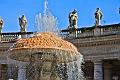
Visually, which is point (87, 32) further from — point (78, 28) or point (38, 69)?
point (38, 69)

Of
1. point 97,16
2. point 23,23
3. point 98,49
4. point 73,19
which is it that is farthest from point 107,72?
point 23,23

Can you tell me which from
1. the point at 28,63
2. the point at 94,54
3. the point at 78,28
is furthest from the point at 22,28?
the point at 28,63

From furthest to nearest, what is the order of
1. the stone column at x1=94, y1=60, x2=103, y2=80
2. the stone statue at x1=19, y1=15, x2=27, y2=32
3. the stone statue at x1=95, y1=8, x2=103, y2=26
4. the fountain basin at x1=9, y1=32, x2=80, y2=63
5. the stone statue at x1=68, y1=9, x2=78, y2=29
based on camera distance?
the stone statue at x1=19, y1=15, x2=27, y2=32, the stone statue at x1=68, y1=9, x2=78, y2=29, the stone statue at x1=95, y1=8, x2=103, y2=26, the stone column at x1=94, y1=60, x2=103, y2=80, the fountain basin at x1=9, y1=32, x2=80, y2=63

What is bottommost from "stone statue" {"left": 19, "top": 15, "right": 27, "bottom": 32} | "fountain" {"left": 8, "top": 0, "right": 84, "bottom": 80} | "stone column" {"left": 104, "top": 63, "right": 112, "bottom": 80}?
"stone column" {"left": 104, "top": 63, "right": 112, "bottom": 80}

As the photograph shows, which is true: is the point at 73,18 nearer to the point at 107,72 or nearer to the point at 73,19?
the point at 73,19

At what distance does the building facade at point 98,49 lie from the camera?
128 ft

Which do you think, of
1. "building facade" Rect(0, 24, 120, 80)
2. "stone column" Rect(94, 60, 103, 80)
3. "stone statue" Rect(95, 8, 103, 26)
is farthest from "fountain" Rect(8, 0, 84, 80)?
"stone statue" Rect(95, 8, 103, 26)

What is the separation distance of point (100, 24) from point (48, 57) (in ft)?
63.0

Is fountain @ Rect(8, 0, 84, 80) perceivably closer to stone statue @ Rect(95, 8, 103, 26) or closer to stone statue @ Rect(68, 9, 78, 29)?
stone statue @ Rect(95, 8, 103, 26)

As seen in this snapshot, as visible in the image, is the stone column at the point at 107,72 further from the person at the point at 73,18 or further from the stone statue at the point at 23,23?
the stone statue at the point at 23,23

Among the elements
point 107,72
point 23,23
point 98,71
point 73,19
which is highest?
point 73,19

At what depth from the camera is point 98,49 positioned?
3994 cm

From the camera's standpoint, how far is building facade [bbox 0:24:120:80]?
39.0 meters

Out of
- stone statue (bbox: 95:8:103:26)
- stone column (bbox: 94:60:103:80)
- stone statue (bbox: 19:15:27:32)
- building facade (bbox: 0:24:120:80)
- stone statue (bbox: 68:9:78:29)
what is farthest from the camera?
stone statue (bbox: 19:15:27:32)
